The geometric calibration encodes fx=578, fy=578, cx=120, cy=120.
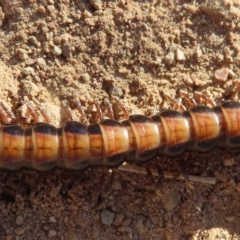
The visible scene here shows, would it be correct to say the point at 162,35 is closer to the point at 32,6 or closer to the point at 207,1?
the point at 207,1

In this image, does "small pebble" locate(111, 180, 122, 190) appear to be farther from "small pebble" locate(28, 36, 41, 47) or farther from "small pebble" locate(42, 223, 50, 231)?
"small pebble" locate(28, 36, 41, 47)

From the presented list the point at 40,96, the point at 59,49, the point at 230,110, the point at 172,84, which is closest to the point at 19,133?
the point at 40,96

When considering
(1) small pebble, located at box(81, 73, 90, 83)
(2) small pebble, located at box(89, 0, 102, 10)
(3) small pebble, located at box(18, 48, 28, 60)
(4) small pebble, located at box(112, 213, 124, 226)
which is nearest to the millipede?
(1) small pebble, located at box(81, 73, 90, 83)

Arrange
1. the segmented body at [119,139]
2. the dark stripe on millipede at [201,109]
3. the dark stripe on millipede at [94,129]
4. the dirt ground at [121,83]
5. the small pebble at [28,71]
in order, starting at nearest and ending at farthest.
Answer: the segmented body at [119,139] < the dark stripe on millipede at [94,129] < the dark stripe on millipede at [201,109] < the dirt ground at [121,83] < the small pebble at [28,71]

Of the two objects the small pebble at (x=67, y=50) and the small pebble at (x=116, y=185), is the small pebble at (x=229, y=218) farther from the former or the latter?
the small pebble at (x=67, y=50)

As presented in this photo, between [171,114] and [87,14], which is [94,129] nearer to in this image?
[171,114]

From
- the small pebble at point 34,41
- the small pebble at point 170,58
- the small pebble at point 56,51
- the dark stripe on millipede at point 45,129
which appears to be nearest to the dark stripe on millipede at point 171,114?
the small pebble at point 170,58
